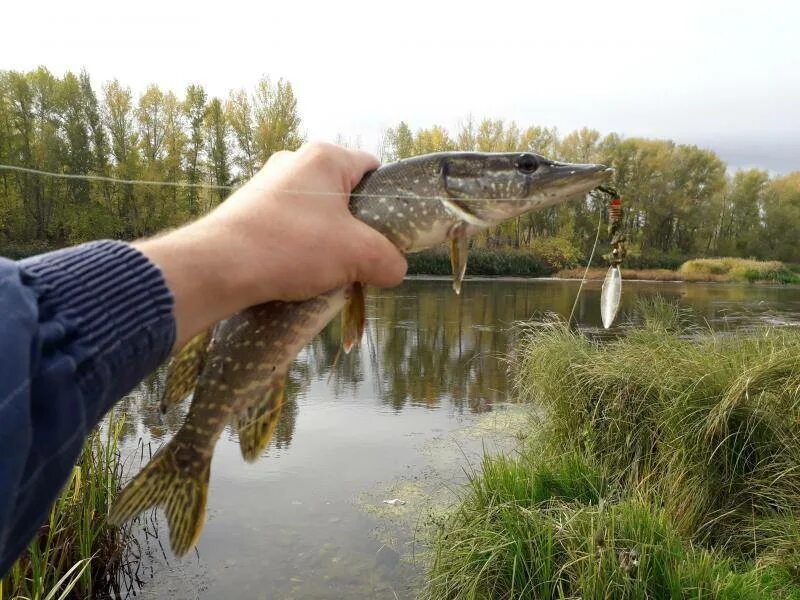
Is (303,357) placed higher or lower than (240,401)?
lower

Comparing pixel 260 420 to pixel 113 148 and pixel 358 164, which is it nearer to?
pixel 358 164

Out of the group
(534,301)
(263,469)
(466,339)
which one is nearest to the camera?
(263,469)

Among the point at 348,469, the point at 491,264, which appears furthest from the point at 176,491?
the point at 491,264

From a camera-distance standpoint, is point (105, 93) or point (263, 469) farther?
point (105, 93)

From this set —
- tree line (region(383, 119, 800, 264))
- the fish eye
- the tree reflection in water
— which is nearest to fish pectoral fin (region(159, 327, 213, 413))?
the fish eye

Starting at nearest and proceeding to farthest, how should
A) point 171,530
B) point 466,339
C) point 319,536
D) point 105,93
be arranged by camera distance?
point 171,530 < point 319,536 < point 466,339 < point 105,93

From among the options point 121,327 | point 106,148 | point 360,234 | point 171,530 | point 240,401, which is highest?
point 106,148

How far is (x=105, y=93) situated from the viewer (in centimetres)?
3744

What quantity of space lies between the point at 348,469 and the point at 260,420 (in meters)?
6.39

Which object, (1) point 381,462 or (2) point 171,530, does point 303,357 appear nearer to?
(1) point 381,462

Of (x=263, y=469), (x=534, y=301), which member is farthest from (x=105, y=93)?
(x=263, y=469)

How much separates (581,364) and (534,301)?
1845 centimetres

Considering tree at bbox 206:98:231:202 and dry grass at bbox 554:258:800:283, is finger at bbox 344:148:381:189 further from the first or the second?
dry grass at bbox 554:258:800:283

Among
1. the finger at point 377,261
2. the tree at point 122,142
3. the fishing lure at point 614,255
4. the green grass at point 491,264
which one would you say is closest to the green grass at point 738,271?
the green grass at point 491,264
